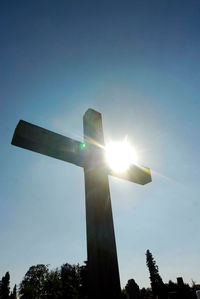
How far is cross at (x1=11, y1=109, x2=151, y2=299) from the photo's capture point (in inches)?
66.9

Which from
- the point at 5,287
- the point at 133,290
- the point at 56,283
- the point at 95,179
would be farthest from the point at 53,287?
the point at 95,179

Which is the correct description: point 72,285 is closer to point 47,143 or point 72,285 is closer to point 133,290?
point 133,290

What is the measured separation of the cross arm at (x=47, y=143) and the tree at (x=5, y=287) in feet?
210

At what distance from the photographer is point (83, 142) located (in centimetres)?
251

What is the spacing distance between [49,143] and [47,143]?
22mm

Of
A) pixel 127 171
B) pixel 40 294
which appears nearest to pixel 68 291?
pixel 40 294

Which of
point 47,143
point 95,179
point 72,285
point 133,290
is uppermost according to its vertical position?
point 72,285

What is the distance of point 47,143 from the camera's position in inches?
91.4

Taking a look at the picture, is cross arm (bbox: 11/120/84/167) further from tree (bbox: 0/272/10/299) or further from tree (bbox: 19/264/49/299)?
tree (bbox: 0/272/10/299)

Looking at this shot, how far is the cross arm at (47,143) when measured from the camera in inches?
88.0

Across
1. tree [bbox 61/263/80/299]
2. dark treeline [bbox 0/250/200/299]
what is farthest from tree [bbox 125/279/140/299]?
tree [bbox 61/263/80/299]

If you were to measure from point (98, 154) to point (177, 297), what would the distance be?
12.5m

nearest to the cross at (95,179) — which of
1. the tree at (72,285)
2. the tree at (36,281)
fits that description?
the tree at (72,285)

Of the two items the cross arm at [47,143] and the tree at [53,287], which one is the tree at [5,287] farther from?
the cross arm at [47,143]
